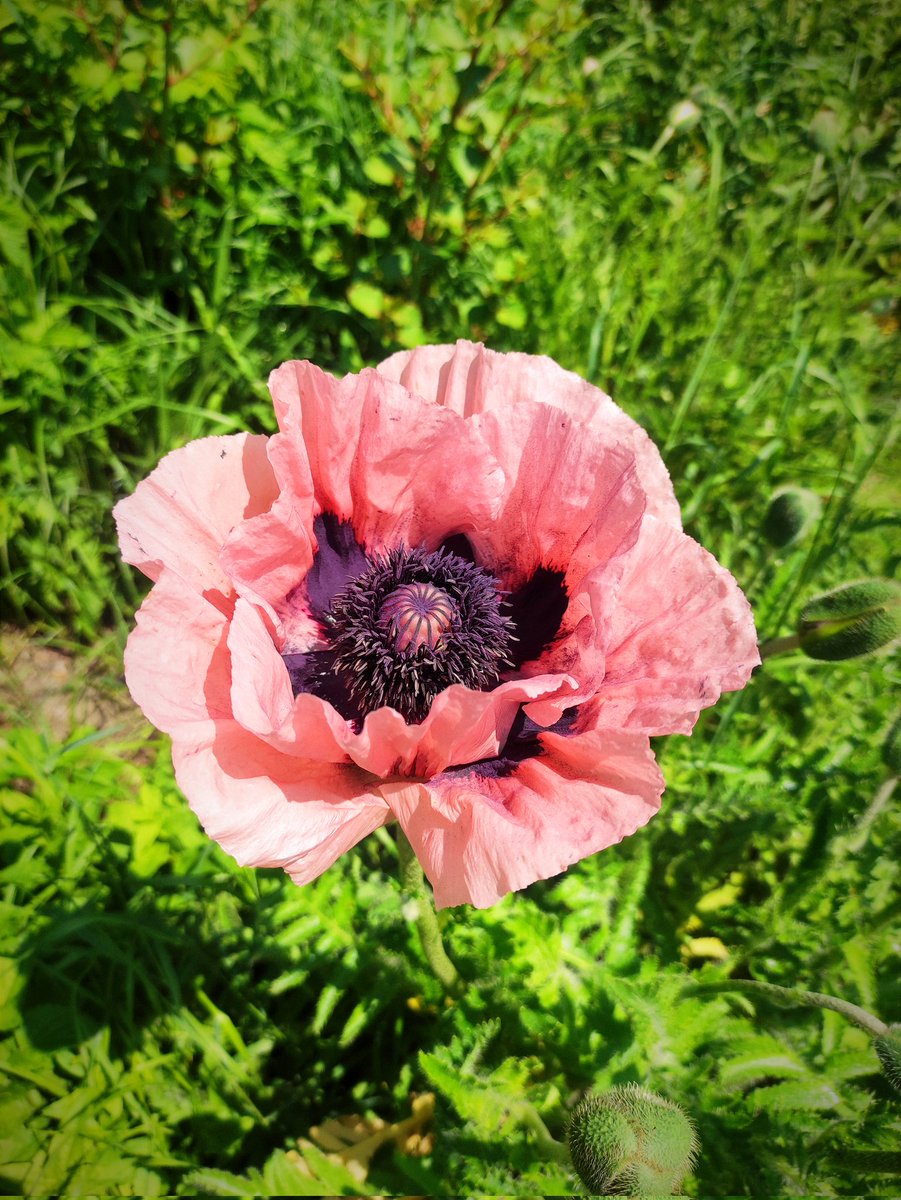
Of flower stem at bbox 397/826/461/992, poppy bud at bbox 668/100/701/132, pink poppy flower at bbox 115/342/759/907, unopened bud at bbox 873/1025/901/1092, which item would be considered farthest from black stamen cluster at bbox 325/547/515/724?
poppy bud at bbox 668/100/701/132

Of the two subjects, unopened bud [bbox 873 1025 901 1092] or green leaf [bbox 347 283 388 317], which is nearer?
unopened bud [bbox 873 1025 901 1092]

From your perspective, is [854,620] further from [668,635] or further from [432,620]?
[432,620]

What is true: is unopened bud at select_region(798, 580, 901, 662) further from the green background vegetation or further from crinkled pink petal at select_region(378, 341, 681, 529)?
crinkled pink petal at select_region(378, 341, 681, 529)

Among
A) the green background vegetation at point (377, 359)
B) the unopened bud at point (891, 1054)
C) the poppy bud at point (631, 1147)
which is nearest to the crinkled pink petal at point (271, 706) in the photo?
the poppy bud at point (631, 1147)

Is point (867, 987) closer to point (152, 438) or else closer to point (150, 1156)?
point (150, 1156)

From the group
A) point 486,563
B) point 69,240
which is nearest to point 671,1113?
point 486,563

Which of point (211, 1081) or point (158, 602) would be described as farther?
point (211, 1081)
